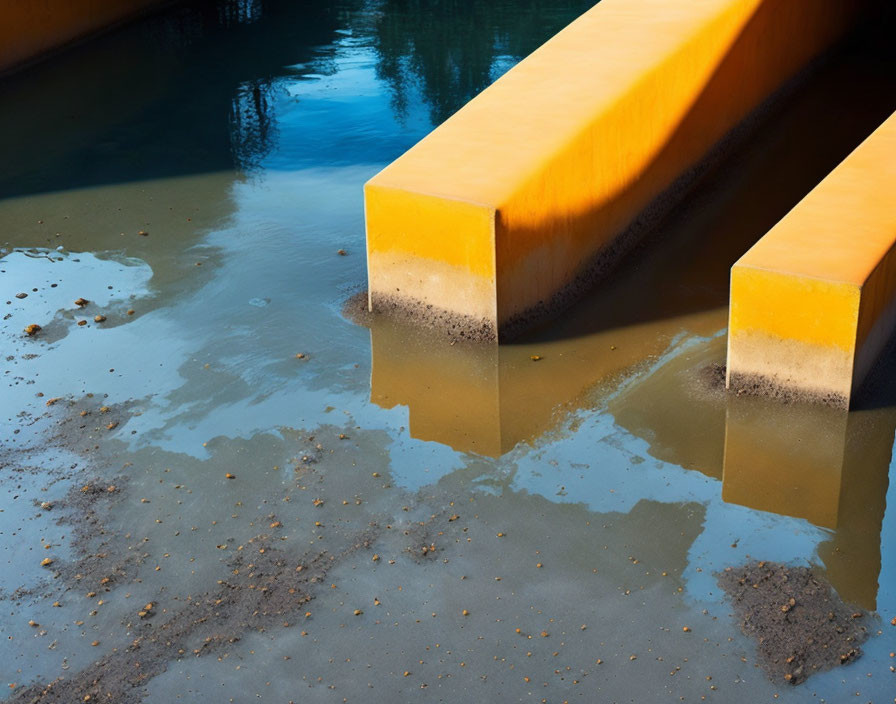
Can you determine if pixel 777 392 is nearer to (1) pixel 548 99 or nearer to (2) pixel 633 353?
(2) pixel 633 353

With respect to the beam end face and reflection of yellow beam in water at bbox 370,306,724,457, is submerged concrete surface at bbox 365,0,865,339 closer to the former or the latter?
reflection of yellow beam in water at bbox 370,306,724,457

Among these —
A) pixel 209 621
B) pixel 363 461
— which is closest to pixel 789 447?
pixel 363 461

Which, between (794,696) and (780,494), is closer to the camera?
(794,696)

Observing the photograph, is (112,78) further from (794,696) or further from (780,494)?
(794,696)

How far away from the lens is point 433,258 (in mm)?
7863

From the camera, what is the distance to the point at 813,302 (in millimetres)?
6875

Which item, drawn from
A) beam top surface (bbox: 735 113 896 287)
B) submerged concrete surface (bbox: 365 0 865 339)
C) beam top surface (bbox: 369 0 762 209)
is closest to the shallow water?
submerged concrete surface (bbox: 365 0 865 339)

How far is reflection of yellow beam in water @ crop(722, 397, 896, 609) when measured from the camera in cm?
612

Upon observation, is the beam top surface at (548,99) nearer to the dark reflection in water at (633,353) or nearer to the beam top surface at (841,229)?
the dark reflection in water at (633,353)

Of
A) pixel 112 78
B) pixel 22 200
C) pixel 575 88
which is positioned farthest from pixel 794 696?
pixel 112 78

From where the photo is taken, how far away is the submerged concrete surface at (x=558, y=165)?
777 centimetres

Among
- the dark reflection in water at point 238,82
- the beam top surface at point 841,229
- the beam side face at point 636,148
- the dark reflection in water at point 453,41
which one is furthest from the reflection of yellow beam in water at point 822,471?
the dark reflection in water at point 453,41

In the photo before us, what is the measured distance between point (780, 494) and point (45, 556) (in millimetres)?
4078

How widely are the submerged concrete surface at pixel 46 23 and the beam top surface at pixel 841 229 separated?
29.8ft
